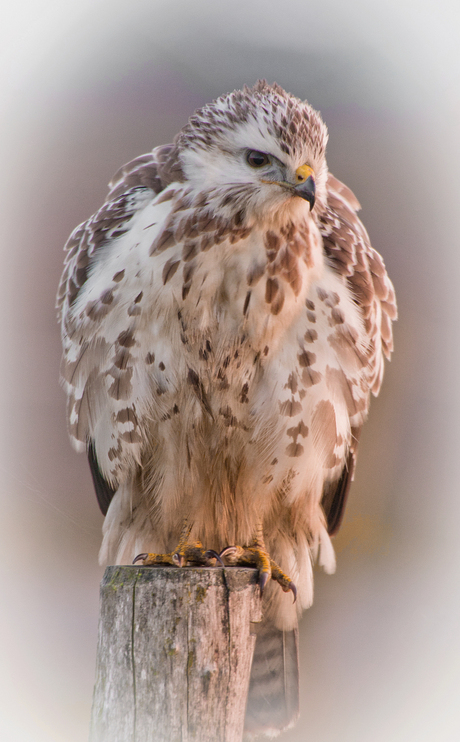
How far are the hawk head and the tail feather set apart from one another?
63.8 inches

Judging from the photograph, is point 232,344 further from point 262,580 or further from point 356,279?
point 262,580

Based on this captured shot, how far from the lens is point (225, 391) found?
1.96 m

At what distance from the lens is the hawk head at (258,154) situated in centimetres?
167

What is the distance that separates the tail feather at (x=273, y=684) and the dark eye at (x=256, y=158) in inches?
67.4

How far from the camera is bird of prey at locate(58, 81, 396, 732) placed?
5.85ft

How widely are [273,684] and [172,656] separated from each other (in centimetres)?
103

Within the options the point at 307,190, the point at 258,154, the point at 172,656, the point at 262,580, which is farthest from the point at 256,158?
the point at 172,656

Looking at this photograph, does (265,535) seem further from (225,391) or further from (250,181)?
(250,181)

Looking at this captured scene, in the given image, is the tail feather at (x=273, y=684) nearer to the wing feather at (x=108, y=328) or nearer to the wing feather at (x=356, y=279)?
the wing feather at (x=356, y=279)

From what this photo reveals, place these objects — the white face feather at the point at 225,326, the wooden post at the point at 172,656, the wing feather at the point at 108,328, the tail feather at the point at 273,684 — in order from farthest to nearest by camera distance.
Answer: the tail feather at the point at 273,684
the wing feather at the point at 108,328
the white face feather at the point at 225,326
the wooden post at the point at 172,656

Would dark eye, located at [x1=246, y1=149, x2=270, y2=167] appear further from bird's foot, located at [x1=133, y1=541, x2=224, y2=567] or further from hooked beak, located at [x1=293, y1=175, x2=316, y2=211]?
bird's foot, located at [x1=133, y1=541, x2=224, y2=567]

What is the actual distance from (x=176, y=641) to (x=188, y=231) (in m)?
1.11

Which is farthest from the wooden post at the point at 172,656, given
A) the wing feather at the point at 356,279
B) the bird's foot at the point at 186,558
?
the wing feather at the point at 356,279

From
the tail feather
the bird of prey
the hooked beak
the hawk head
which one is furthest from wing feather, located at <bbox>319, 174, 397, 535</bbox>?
the tail feather
